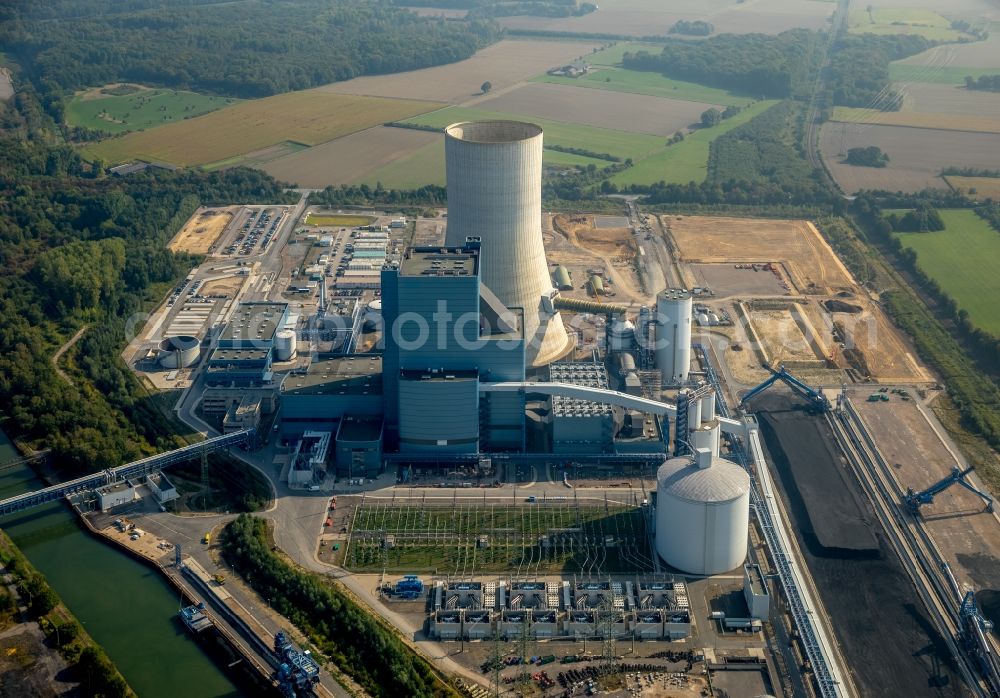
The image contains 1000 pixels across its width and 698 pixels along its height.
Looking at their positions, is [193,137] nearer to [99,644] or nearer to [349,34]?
[349,34]

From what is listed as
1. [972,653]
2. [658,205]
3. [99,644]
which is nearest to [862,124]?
[658,205]

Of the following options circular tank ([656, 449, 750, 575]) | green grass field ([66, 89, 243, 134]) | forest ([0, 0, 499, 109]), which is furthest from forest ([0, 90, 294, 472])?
circular tank ([656, 449, 750, 575])

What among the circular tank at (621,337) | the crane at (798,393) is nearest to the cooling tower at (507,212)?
the circular tank at (621,337)

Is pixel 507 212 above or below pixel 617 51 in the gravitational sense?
above

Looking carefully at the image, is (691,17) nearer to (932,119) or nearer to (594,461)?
(932,119)

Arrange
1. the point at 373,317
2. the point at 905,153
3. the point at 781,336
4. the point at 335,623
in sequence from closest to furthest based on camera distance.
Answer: the point at 335,623 → the point at 781,336 → the point at 373,317 → the point at 905,153

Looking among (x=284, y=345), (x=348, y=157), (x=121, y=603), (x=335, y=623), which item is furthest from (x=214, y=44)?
(x=335, y=623)

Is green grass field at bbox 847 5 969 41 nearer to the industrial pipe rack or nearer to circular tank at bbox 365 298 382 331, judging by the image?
circular tank at bbox 365 298 382 331
